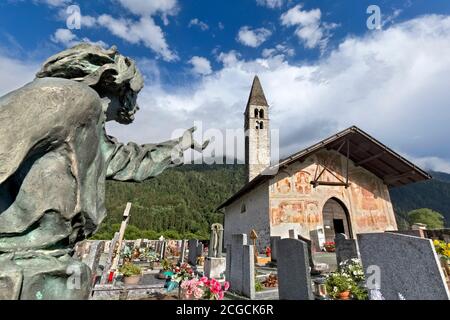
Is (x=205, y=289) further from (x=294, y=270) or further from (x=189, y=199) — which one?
(x=189, y=199)

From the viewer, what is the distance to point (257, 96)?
3291 centimetres

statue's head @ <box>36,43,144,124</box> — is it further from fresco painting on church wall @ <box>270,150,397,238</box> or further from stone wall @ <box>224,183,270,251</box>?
fresco painting on church wall @ <box>270,150,397,238</box>

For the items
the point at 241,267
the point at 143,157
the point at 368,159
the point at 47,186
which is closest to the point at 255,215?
the point at 368,159

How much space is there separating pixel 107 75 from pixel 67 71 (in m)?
0.24

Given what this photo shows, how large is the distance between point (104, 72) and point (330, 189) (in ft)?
54.6

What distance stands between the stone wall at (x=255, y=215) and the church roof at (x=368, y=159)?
0.68 m

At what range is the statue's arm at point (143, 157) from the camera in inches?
73.4

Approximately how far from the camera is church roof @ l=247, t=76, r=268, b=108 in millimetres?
32003

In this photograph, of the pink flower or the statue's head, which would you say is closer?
the statue's head

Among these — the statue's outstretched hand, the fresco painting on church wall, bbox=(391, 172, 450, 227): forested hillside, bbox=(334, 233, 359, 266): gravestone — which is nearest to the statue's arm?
the statue's outstretched hand

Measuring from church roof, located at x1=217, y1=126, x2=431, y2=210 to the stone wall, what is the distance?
0.68 m

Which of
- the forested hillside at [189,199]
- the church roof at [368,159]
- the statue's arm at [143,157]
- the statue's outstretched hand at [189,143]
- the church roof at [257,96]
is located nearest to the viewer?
the statue's arm at [143,157]

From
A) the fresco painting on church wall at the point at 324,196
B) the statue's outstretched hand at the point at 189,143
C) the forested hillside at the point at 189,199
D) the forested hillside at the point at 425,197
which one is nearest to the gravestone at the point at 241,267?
the statue's outstretched hand at the point at 189,143

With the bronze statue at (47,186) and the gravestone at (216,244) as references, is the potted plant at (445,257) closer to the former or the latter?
the gravestone at (216,244)
